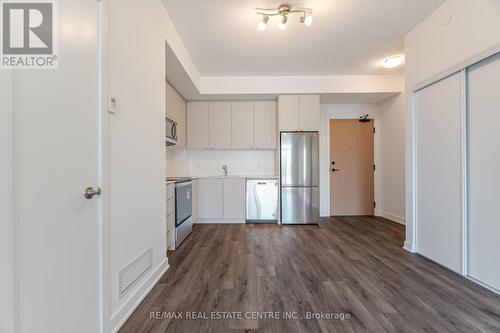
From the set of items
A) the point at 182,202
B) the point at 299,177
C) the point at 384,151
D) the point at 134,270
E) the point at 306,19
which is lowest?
the point at 134,270

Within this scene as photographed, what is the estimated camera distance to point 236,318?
1.55 metres

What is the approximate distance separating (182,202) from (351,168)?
359cm

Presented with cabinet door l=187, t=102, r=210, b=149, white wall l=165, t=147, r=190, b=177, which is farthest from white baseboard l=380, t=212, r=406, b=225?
white wall l=165, t=147, r=190, b=177

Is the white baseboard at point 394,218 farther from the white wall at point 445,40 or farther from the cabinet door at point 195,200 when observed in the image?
the cabinet door at point 195,200

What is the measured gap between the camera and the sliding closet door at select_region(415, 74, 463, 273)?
218 centimetres

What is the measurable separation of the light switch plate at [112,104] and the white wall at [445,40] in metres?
2.93

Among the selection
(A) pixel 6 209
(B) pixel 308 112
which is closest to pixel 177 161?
(B) pixel 308 112

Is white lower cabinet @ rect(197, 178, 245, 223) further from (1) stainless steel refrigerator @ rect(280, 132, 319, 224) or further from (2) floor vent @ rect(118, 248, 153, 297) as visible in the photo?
(2) floor vent @ rect(118, 248, 153, 297)

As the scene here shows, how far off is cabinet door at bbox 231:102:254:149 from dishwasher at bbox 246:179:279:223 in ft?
2.75

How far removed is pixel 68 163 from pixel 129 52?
963 millimetres

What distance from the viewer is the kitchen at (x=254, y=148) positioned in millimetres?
4113

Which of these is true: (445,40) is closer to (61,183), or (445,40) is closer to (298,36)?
(298,36)

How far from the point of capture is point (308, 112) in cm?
415

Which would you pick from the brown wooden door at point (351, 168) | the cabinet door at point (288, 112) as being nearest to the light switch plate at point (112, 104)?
the cabinet door at point (288, 112)
